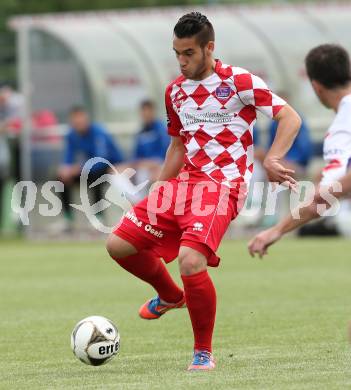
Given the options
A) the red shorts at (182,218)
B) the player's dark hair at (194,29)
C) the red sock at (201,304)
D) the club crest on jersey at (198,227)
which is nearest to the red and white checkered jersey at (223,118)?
the red shorts at (182,218)

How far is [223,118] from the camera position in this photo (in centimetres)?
752

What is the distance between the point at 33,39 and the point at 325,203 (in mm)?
15103

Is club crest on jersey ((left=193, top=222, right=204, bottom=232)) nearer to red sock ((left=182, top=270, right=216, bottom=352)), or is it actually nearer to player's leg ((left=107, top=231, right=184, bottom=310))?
red sock ((left=182, top=270, right=216, bottom=352))

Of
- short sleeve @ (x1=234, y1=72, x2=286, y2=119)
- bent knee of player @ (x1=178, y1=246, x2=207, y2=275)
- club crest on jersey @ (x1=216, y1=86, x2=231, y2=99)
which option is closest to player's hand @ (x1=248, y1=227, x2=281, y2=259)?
bent knee of player @ (x1=178, y1=246, x2=207, y2=275)

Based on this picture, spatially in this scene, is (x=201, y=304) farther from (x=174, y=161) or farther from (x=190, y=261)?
(x=174, y=161)

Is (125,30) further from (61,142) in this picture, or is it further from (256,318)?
(256,318)

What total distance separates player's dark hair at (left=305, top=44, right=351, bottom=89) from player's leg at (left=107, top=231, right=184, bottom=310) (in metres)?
1.56

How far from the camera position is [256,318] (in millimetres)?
9625

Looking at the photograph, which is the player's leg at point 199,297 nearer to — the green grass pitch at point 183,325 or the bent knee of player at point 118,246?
the green grass pitch at point 183,325

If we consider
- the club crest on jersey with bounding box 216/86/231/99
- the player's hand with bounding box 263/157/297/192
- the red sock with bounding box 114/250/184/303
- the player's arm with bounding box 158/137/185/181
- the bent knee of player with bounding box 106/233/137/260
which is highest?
the club crest on jersey with bounding box 216/86/231/99

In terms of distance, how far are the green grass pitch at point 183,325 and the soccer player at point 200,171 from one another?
19.3 inches

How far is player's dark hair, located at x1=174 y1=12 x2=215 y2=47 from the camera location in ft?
24.0

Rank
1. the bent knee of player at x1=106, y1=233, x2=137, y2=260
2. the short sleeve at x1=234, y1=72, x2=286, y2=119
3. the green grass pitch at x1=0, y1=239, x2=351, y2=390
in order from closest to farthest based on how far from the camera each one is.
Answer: the green grass pitch at x1=0, y1=239, x2=351, y2=390
the short sleeve at x1=234, y1=72, x2=286, y2=119
the bent knee of player at x1=106, y1=233, x2=137, y2=260

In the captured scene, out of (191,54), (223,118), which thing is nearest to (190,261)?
(223,118)
